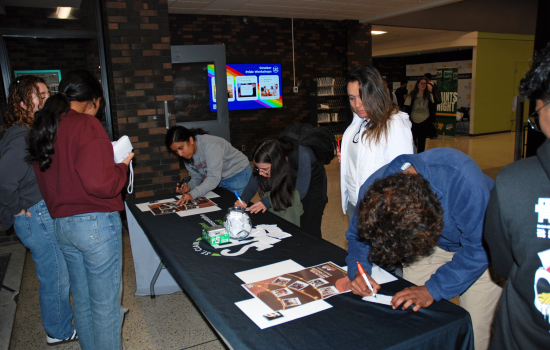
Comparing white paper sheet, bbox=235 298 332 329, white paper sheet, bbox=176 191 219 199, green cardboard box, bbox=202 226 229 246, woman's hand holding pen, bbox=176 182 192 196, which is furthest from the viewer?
woman's hand holding pen, bbox=176 182 192 196

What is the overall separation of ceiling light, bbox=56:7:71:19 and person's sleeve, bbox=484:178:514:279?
17.9 feet

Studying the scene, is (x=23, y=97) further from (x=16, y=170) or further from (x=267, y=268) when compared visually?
(x=267, y=268)

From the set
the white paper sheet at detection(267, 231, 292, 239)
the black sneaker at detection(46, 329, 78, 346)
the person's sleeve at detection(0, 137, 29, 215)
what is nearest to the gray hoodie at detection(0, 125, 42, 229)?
the person's sleeve at detection(0, 137, 29, 215)

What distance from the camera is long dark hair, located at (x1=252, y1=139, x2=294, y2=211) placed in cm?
238

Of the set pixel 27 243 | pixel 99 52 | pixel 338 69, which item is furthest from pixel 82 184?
pixel 338 69

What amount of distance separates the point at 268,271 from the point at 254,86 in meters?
6.85

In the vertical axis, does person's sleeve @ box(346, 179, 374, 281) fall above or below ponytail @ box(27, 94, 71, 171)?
below

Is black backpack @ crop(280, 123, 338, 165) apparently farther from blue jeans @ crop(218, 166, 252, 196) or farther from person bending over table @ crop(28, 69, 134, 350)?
person bending over table @ crop(28, 69, 134, 350)

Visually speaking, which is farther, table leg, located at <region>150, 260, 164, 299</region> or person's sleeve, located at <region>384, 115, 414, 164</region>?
table leg, located at <region>150, 260, 164, 299</region>

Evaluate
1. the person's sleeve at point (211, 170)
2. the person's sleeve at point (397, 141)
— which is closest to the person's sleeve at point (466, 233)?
the person's sleeve at point (397, 141)

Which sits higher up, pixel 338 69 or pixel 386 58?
pixel 386 58

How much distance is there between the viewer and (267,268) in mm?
1636

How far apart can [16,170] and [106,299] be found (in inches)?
36.0

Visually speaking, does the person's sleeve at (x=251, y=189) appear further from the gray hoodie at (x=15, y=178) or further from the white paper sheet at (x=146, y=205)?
the gray hoodie at (x=15, y=178)
